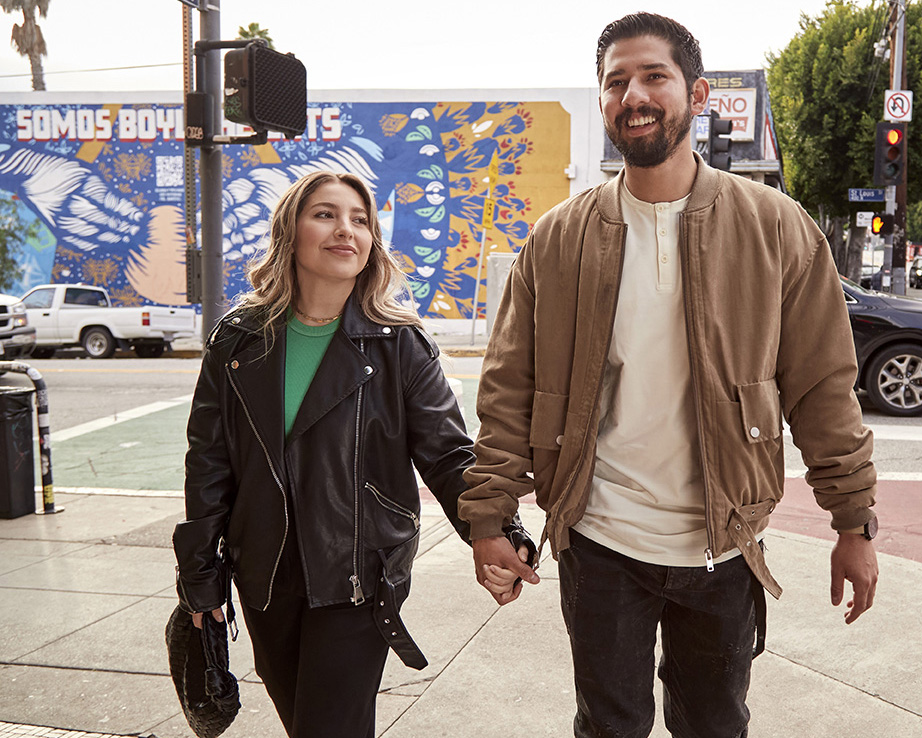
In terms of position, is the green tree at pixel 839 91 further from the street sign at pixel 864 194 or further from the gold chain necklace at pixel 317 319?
the gold chain necklace at pixel 317 319

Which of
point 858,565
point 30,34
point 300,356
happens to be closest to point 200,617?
point 300,356

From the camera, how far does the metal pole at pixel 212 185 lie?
18.4 feet

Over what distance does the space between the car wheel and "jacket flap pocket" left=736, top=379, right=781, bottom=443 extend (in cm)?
867

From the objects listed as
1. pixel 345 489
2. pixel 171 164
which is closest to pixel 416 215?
pixel 171 164

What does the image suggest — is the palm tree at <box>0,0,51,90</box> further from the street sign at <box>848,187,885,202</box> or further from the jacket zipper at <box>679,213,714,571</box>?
the jacket zipper at <box>679,213,714,571</box>

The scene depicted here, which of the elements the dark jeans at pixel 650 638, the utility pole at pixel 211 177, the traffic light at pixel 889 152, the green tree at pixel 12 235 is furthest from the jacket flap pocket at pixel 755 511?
the green tree at pixel 12 235

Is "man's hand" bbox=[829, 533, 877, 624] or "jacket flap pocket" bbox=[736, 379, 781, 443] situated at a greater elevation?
"jacket flap pocket" bbox=[736, 379, 781, 443]

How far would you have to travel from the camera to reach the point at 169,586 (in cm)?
496

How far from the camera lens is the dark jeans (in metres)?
2.31

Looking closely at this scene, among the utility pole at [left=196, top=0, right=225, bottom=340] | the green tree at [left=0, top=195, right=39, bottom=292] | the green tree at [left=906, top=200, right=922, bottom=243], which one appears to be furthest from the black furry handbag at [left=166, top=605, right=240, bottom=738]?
the green tree at [left=906, top=200, right=922, bottom=243]

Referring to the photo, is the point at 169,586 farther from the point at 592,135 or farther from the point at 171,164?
the point at 171,164

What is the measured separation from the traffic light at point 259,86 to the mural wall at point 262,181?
1811 cm

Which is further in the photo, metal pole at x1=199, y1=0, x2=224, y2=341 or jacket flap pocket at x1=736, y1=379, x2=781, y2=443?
metal pole at x1=199, y1=0, x2=224, y2=341

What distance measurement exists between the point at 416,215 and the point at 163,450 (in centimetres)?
1568
